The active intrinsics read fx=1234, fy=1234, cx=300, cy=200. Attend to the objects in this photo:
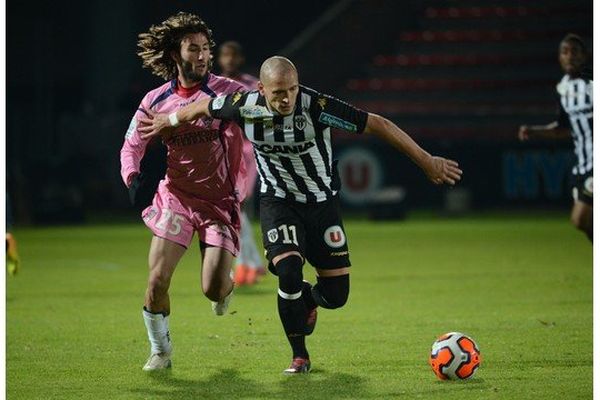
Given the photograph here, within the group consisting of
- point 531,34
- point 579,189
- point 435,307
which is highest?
point 531,34

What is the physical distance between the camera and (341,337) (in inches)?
305

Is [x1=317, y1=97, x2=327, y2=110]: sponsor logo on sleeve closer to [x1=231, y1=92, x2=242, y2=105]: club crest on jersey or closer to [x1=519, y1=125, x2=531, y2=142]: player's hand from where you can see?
[x1=231, y1=92, x2=242, y2=105]: club crest on jersey

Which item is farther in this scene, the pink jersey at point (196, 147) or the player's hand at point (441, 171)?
the pink jersey at point (196, 147)

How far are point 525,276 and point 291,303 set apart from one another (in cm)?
559

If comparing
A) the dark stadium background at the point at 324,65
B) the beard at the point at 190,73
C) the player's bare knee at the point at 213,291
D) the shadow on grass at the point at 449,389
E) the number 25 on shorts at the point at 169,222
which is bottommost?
the shadow on grass at the point at 449,389

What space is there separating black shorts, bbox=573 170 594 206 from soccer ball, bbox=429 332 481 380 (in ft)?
14.1

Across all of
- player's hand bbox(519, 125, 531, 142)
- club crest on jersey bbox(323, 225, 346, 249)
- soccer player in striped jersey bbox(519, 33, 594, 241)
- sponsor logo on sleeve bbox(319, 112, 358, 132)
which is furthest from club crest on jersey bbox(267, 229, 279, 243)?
soccer player in striped jersey bbox(519, 33, 594, 241)

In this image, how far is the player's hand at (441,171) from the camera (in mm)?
6059

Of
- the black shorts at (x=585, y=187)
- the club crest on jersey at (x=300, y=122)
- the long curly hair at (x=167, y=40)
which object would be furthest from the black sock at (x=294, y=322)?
the black shorts at (x=585, y=187)

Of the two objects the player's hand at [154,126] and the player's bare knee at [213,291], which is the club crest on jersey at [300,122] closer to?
the player's hand at [154,126]

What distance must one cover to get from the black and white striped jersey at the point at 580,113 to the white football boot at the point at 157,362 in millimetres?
4741

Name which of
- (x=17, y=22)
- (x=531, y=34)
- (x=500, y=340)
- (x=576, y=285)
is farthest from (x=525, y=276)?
(x=17, y=22)

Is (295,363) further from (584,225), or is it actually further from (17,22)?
(17,22)

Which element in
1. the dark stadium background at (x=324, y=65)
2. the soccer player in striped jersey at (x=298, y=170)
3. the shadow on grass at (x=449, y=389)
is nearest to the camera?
the shadow on grass at (x=449, y=389)
